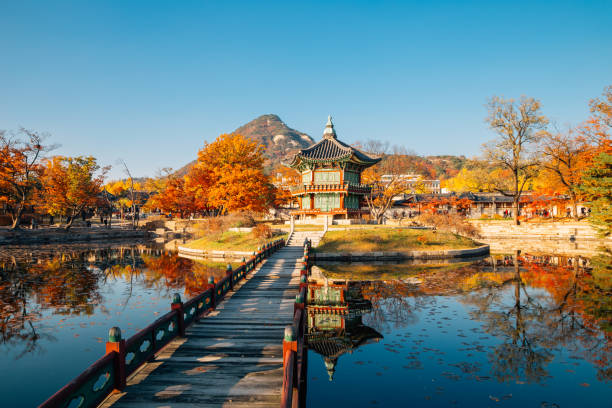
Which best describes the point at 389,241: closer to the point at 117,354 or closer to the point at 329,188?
the point at 329,188

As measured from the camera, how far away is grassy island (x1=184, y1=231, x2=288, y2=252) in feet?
96.2

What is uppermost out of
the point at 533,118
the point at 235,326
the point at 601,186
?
the point at 533,118

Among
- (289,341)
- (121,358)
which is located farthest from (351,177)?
(121,358)

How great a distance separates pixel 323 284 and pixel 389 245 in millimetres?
12276

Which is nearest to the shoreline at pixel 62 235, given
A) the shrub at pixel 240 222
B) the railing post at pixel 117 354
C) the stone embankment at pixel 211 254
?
the stone embankment at pixel 211 254

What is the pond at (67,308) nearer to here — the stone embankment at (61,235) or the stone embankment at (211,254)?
the stone embankment at (211,254)

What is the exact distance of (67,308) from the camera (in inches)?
547

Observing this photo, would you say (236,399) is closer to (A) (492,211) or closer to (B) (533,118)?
(B) (533,118)

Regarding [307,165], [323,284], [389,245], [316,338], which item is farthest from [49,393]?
[307,165]

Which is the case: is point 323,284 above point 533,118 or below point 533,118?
below

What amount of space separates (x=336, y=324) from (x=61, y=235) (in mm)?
48051

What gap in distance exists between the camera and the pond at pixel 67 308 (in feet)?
27.0

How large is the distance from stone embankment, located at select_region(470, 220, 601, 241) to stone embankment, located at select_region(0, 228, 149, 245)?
2032 inches

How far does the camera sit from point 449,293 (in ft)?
51.4
